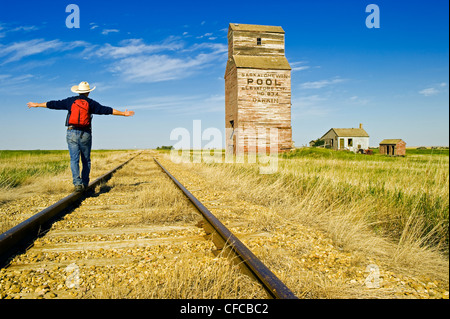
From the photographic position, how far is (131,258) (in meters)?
3.18

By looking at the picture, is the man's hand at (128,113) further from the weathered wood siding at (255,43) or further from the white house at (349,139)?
the white house at (349,139)

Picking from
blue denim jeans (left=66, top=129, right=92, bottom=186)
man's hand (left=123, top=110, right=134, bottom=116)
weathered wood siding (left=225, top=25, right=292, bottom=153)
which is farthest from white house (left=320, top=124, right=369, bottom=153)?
blue denim jeans (left=66, top=129, right=92, bottom=186)

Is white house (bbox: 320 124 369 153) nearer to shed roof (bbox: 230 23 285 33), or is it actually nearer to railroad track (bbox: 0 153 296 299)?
shed roof (bbox: 230 23 285 33)

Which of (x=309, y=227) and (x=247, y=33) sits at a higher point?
(x=247, y=33)

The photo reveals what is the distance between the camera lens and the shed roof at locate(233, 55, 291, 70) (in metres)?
23.9

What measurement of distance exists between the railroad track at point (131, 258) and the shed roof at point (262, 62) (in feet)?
66.6

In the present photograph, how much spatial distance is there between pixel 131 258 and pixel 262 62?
913 inches

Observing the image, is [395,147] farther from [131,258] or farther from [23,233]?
[23,233]

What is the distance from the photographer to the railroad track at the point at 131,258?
7.80 feet
